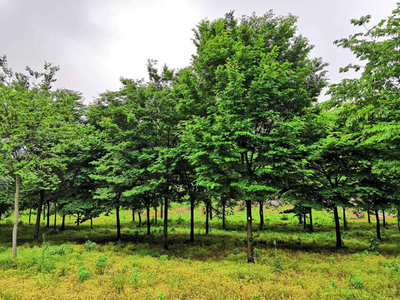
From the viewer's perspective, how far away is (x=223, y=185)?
39.2ft

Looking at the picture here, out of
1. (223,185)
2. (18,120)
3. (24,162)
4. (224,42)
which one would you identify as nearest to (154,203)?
(223,185)

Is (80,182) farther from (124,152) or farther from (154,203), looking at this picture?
(154,203)

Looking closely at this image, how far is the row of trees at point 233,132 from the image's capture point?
1091 cm

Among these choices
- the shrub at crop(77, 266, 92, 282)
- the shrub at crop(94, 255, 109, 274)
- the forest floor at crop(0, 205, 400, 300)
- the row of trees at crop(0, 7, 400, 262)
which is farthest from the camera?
the row of trees at crop(0, 7, 400, 262)

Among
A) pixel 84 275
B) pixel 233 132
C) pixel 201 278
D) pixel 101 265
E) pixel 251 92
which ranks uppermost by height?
pixel 251 92

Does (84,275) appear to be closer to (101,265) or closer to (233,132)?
(101,265)

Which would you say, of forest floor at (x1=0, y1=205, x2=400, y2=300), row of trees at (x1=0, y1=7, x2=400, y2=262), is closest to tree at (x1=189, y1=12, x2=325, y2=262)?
row of trees at (x1=0, y1=7, x2=400, y2=262)

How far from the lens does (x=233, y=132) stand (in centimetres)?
1180

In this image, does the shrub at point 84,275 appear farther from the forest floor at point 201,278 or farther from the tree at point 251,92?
the tree at point 251,92

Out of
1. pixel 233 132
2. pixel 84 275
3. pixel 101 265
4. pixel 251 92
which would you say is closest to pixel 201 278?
pixel 84 275

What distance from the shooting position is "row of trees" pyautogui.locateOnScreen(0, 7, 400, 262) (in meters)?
10.9

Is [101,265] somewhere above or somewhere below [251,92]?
below

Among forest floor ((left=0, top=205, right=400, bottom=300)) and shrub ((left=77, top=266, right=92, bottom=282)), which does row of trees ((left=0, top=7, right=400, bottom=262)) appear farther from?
shrub ((left=77, top=266, right=92, bottom=282))

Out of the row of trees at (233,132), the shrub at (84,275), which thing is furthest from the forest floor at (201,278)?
the row of trees at (233,132)
